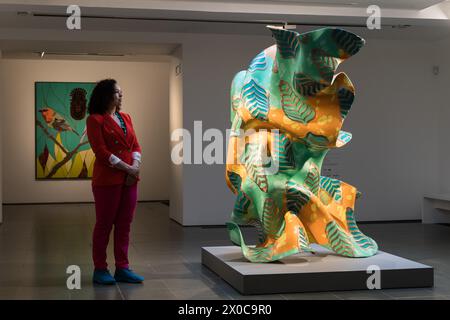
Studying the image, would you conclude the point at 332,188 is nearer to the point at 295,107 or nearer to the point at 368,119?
the point at 295,107

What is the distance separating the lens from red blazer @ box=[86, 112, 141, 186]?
5.43 meters

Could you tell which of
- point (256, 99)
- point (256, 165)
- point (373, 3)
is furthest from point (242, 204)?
point (373, 3)

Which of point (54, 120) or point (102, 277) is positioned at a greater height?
point (54, 120)

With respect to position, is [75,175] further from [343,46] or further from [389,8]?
[343,46]

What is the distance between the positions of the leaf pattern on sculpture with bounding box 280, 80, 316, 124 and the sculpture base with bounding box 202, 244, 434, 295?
45.9 inches

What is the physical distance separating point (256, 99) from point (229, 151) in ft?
1.74

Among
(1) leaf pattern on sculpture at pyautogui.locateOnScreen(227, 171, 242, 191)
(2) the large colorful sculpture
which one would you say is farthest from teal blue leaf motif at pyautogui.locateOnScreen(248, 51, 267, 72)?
(1) leaf pattern on sculpture at pyautogui.locateOnScreen(227, 171, 242, 191)

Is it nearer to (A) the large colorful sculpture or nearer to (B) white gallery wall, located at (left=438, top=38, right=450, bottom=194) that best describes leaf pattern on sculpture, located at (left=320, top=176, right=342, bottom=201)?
(A) the large colorful sculpture

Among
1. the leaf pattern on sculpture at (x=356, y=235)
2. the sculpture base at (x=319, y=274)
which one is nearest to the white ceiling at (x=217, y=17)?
the leaf pattern on sculpture at (x=356, y=235)

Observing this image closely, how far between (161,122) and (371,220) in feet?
18.9

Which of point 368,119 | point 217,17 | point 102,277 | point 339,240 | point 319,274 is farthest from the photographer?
point 368,119

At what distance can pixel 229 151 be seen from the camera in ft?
20.3

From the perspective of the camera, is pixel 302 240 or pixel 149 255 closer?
pixel 302 240

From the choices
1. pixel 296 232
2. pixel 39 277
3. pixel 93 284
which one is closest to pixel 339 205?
pixel 296 232
